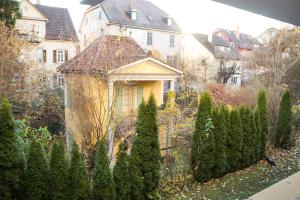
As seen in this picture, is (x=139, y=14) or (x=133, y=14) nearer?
(x=133, y=14)

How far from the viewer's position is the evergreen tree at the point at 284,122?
9.41 metres

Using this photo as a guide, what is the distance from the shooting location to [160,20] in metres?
27.2

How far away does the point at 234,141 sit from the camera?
7.43 meters

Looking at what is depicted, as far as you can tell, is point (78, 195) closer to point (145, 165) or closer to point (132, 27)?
point (145, 165)

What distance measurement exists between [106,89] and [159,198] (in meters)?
Result: 3.57

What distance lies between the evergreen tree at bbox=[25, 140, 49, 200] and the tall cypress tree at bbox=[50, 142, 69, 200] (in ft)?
0.34

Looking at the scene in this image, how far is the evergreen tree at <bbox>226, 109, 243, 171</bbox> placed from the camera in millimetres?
7367

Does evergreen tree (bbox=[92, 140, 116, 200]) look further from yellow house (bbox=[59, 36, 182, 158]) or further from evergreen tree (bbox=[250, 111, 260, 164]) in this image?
evergreen tree (bbox=[250, 111, 260, 164])

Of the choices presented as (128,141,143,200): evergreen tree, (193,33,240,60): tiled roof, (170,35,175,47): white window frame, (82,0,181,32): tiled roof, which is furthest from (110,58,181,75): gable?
(193,33,240,60): tiled roof

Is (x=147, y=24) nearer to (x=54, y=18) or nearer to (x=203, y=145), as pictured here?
(x=54, y=18)

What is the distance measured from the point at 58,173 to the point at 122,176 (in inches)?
48.0

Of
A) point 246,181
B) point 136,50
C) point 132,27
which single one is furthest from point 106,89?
point 132,27

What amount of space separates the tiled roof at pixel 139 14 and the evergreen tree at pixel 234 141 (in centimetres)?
1645

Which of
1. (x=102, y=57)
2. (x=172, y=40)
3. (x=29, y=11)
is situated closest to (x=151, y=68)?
(x=102, y=57)
